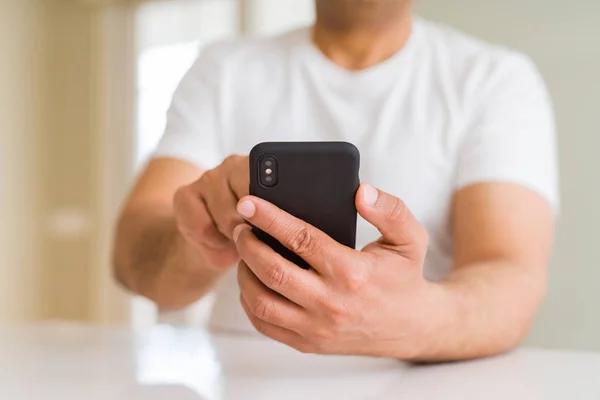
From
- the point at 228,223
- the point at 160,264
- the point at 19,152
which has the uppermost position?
the point at 228,223

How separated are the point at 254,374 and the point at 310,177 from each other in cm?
17

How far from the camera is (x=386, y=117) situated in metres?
0.72

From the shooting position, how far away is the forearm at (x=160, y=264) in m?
0.61

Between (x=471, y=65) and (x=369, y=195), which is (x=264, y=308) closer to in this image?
(x=369, y=195)

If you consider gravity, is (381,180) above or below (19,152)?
above

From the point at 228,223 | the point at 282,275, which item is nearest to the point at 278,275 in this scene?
the point at 282,275

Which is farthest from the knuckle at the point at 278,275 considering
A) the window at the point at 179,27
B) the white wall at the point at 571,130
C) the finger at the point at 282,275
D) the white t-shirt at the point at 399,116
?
the window at the point at 179,27

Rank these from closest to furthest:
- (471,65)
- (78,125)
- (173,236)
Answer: (173,236)
(471,65)
(78,125)

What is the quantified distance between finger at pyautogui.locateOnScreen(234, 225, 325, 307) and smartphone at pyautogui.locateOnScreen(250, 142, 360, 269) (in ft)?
0.10

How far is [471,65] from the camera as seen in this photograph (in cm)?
75

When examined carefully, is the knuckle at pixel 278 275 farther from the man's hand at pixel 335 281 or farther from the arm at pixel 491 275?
the arm at pixel 491 275

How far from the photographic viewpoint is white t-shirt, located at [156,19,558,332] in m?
0.68

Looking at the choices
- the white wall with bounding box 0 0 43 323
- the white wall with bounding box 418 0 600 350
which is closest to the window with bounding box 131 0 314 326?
the white wall with bounding box 0 0 43 323

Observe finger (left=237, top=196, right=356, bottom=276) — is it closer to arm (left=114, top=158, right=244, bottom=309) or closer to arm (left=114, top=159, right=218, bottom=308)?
arm (left=114, top=158, right=244, bottom=309)
